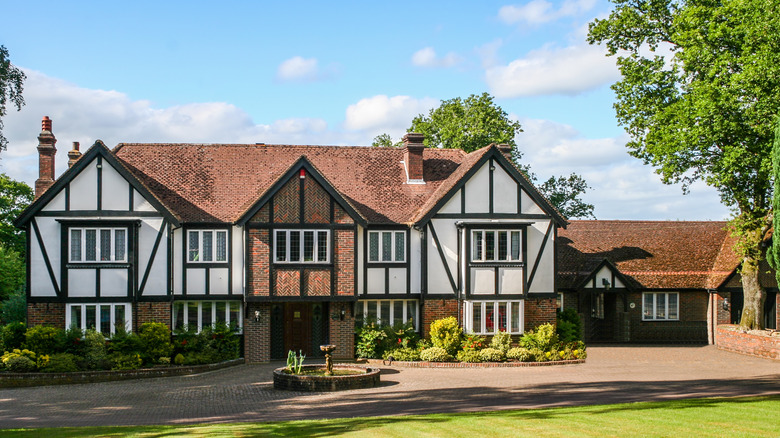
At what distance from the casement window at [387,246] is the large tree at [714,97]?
37.6 feet

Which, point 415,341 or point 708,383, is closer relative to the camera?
point 708,383

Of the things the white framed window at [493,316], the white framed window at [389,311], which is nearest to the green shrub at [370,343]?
the white framed window at [389,311]

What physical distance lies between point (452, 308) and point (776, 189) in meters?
12.4

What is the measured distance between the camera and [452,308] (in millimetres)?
31250

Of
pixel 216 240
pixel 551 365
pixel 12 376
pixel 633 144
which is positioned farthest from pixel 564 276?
pixel 12 376

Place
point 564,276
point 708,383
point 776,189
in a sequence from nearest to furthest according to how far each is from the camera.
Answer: point 708,383, point 776,189, point 564,276

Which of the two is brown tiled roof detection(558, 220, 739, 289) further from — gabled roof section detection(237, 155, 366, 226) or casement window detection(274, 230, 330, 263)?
casement window detection(274, 230, 330, 263)

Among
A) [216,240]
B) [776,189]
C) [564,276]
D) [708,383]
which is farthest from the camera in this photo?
[564,276]

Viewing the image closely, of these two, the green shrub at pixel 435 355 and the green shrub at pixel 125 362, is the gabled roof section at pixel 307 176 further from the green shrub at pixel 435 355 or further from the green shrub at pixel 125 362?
the green shrub at pixel 125 362

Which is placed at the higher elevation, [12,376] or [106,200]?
[106,200]

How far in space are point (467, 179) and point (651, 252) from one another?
1378 cm

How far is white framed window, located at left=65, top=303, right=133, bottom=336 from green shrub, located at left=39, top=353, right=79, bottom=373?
103 inches

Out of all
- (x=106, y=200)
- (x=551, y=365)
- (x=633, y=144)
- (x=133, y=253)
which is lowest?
(x=551, y=365)

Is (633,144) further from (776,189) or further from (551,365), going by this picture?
(551,365)
